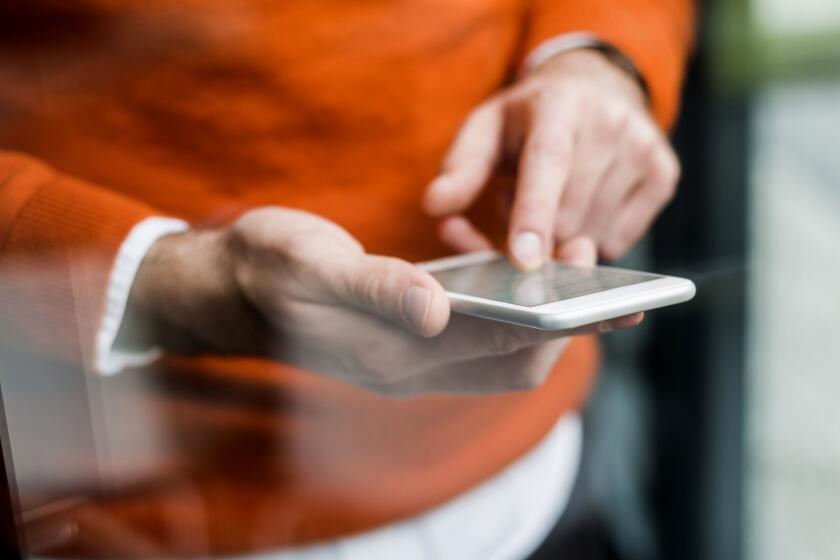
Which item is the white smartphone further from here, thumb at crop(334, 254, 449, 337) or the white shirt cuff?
the white shirt cuff

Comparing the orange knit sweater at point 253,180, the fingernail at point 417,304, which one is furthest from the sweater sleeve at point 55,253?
the fingernail at point 417,304

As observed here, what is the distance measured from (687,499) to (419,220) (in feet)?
1.00

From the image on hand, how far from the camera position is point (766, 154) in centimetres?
49

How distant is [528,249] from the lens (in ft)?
1.15

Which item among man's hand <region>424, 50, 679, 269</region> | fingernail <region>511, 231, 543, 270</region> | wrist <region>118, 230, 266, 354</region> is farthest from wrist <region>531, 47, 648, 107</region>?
wrist <region>118, 230, 266, 354</region>

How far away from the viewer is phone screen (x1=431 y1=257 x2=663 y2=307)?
0.28m

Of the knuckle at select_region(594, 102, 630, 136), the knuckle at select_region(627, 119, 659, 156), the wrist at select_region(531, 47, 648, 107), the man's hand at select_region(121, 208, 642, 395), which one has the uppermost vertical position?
the wrist at select_region(531, 47, 648, 107)

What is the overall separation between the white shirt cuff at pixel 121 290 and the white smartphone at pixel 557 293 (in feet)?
0.40

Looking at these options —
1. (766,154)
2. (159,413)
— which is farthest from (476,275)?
(766,154)

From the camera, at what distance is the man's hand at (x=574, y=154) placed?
39cm

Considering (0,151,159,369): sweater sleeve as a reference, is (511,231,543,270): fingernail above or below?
below

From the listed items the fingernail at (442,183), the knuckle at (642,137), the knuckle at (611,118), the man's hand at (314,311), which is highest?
the knuckle at (611,118)

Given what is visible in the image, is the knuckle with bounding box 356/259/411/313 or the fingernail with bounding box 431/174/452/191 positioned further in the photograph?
the fingernail with bounding box 431/174/452/191

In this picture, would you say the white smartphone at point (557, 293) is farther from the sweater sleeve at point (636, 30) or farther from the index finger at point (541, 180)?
the sweater sleeve at point (636, 30)
